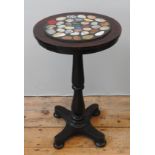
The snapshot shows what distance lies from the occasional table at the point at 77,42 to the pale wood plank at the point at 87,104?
0.07 m

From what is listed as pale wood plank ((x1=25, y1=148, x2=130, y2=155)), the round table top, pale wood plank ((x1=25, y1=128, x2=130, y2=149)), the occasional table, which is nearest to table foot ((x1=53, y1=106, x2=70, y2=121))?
the occasional table

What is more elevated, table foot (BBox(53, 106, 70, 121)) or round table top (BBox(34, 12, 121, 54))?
round table top (BBox(34, 12, 121, 54))

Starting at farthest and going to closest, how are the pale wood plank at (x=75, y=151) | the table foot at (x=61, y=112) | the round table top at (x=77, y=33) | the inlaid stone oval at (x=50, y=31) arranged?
the table foot at (x=61, y=112), the pale wood plank at (x=75, y=151), the inlaid stone oval at (x=50, y=31), the round table top at (x=77, y=33)

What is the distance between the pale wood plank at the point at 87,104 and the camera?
1.89 metres

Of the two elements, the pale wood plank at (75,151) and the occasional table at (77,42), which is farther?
the pale wood plank at (75,151)

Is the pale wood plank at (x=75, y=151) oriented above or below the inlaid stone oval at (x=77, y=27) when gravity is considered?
below

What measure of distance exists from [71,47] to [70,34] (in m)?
0.15

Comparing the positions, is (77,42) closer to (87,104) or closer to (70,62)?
(70,62)

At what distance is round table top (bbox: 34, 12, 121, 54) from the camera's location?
4.22ft

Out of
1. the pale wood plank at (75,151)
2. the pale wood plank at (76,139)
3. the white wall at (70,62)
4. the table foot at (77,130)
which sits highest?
the white wall at (70,62)

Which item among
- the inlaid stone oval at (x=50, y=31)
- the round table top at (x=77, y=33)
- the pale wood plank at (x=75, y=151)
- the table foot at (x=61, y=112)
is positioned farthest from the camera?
the table foot at (x=61, y=112)

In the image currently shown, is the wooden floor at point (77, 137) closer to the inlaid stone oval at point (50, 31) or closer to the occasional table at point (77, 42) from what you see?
the occasional table at point (77, 42)

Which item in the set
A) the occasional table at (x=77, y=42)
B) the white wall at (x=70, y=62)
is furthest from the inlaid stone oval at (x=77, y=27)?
the white wall at (x=70, y=62)

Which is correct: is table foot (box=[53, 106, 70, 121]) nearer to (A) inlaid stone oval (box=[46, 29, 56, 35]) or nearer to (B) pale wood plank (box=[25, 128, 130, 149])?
(B) pale wood plank (box=[25, 128, 130, 149])
